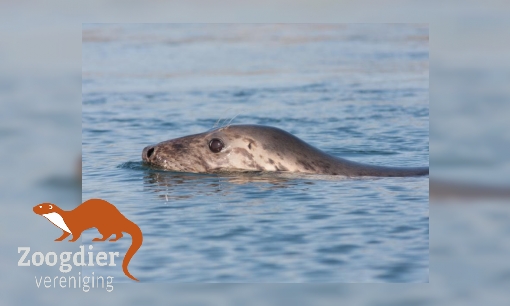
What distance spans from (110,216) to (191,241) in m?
0.82

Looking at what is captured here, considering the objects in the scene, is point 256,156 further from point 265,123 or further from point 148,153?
point 265,123

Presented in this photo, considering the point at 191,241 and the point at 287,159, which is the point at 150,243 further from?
the point at 287,159

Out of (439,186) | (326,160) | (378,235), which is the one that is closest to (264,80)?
(326,160)

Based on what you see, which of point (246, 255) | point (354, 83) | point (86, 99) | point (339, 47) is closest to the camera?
point (246, 255)

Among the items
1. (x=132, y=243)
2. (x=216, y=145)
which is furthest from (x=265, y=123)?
(x=132, y=243)

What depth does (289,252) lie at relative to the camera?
8.43m

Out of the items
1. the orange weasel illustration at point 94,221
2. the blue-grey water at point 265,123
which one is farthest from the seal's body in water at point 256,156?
the orange weasel illustration at point 94,221

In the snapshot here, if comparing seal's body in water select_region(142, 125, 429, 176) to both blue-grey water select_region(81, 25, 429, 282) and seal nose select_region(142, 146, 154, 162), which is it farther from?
seal nose select_region(142, 146, 154, 162)

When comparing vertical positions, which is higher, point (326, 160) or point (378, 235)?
point (326, 160)

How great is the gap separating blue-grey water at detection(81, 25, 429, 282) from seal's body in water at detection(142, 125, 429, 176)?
7.4 inches

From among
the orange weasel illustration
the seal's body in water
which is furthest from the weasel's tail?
the seal's body in water

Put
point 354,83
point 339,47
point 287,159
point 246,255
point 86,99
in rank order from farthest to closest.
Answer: point 339,47 < point 354,83 < point 86,99 < point 287,159 < point 246,255

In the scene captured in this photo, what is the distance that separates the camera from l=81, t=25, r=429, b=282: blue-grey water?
8297mm

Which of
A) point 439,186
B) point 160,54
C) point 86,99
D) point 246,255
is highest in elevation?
point 160,54
